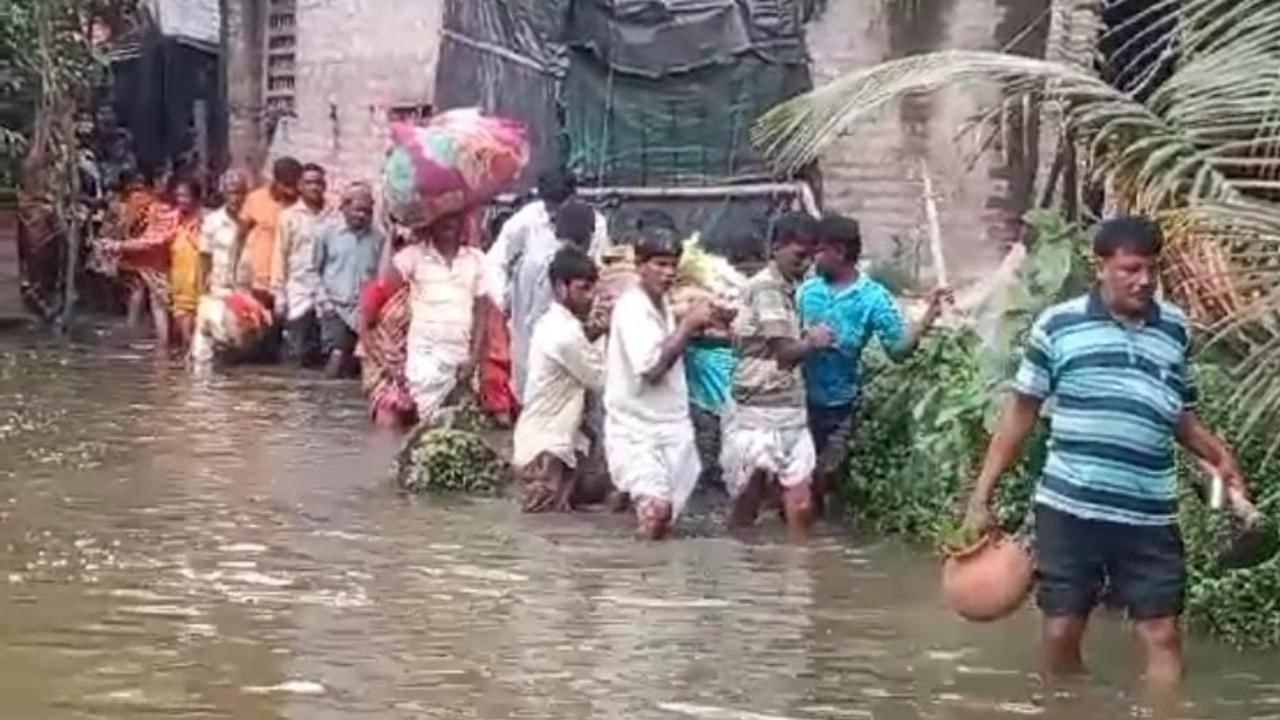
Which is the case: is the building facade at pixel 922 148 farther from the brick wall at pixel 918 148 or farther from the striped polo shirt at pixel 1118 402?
the striped polo shirt at pixel 1118 402

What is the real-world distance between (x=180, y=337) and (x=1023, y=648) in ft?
38.6

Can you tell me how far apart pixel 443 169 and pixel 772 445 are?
12.2 feet

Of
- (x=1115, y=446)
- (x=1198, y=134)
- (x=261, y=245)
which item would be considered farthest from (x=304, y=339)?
(x=1115, y=446)

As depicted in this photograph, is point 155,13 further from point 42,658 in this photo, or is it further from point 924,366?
point 42,658

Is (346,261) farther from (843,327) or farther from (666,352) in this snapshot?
(666,352)

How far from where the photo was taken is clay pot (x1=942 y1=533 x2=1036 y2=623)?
7.37 m

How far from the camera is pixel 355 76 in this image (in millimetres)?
20906

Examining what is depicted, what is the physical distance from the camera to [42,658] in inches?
309

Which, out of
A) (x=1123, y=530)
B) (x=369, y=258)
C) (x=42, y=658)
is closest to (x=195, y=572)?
(x=42, y=658)

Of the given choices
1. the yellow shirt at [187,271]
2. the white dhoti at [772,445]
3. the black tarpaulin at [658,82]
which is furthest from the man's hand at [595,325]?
the yellow shirt at [187,271]

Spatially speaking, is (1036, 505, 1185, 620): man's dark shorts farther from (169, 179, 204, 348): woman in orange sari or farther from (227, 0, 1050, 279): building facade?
(169, 179, 204, 348): woman in orange sari

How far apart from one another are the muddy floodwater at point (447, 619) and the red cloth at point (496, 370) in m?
1.24

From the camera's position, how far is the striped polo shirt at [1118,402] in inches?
281

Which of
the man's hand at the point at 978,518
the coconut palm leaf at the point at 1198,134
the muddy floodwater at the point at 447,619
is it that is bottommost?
the muddy floodwater at the point at 447,619
